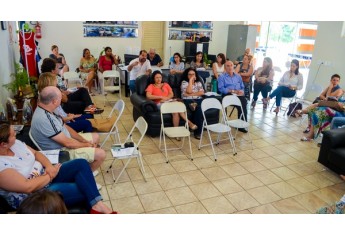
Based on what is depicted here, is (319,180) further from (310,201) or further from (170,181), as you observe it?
(170,181)

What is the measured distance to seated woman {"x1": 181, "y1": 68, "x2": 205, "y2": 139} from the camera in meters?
5.05

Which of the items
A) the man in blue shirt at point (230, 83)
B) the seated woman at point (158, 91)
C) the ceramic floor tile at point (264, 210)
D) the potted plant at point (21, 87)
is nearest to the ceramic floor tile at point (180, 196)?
the ceramic floor tile at point (264, 210)

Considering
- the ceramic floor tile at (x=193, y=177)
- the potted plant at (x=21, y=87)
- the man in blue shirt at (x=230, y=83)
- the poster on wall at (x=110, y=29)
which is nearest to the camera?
the ceramic floor tile at (x=193, y=177)

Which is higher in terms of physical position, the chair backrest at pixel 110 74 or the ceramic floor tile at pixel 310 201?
the chair backrest at pixel 110 74

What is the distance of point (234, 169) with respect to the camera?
159 inches

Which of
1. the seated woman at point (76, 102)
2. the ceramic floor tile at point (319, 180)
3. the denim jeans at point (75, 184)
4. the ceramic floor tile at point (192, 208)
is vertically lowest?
the ceramic floor tile at point (192, 208)

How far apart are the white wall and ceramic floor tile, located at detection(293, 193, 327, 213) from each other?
13.3 ft

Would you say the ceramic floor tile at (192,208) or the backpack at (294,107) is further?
the backpack at (294,107)

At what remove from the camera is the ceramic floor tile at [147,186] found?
11.2 feet

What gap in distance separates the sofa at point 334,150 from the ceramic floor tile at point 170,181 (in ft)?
6.81

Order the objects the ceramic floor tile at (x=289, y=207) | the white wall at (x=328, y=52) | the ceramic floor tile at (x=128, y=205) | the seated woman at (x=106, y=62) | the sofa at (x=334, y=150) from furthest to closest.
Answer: the seated woman at (x=106, y=62)
the white wall at (x=328, y=52)
the sofa at (x=334, y=150)
the ceramic floor tile at (x=289, y=207)
the ceramic floor tile at (x=128, y=205)

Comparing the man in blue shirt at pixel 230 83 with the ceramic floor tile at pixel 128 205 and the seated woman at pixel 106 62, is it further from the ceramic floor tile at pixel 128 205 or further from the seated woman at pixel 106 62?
the seated woman at pixel 106 62

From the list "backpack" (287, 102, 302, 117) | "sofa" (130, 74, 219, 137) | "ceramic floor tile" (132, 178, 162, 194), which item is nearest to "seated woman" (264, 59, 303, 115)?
"backpack" (287, 102, 302, 117)

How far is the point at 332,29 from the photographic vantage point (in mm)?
6715
